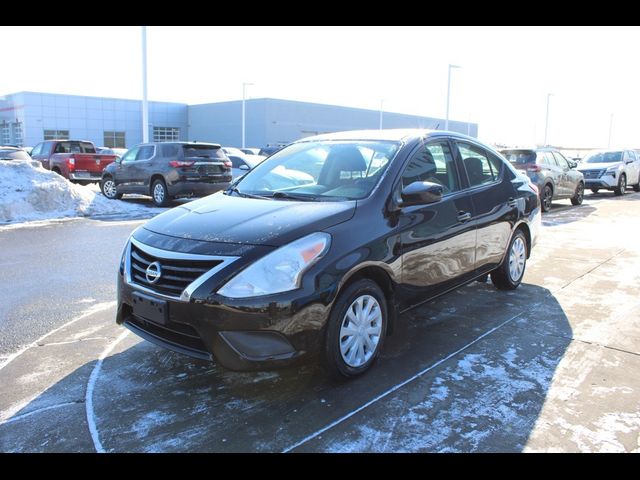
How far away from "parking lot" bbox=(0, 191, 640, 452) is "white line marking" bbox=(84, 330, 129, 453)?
0.01 m

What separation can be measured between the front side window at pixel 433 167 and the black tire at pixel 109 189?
502 inches

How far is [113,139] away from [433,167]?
61.1 meters

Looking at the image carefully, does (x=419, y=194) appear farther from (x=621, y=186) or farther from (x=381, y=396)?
(x=621, y=186)

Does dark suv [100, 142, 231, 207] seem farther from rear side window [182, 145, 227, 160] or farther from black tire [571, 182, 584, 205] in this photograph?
black tire [571, 182, 584, 205]

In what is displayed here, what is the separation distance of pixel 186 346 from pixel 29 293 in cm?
341

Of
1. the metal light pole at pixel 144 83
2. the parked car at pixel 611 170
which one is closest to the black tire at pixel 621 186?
the parked car at pixel 611 170

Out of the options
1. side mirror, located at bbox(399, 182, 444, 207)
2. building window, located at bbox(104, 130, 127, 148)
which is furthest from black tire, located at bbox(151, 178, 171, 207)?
building window, located at bbox(104, 130, 127, 148)

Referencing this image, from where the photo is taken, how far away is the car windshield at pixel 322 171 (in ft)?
13.3

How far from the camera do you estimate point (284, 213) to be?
3.64m

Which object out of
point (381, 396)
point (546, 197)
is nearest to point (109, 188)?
point (546, 197)

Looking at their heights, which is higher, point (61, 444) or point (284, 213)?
point (284, 213)

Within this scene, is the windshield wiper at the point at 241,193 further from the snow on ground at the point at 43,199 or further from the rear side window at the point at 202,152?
the rear side window at the point at 202,152
